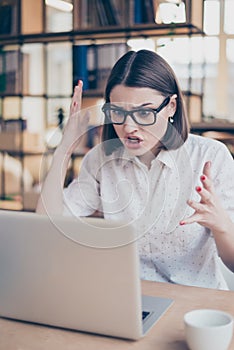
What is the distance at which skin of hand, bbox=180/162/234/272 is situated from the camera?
1.26 meters

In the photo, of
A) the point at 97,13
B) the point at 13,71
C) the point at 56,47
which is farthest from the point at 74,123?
the point at 13,71

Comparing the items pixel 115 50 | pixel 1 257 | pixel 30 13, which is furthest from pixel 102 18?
pixel 1 257

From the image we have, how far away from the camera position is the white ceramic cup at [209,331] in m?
0.91

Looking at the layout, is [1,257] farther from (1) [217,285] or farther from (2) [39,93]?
(2) [39,93]

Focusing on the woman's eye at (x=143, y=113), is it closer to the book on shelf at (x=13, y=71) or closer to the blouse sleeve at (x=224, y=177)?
the blouse sleeve at (x=224, y=177)

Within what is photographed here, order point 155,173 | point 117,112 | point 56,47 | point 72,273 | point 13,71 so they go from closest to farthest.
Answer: point 72,273, point 117,112, point 155,173, point 56,47, point 13,71

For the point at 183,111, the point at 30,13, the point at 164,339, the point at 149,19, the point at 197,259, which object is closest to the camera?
the point at 164,339

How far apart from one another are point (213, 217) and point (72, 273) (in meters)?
0.47

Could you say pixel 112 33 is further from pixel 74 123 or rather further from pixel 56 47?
pixel 74 123

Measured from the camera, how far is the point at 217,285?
5.22 feet

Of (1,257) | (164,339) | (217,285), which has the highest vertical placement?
(1,257)

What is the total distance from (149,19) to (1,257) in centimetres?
271

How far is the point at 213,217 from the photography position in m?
1.34

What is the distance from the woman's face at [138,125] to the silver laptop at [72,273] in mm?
547
